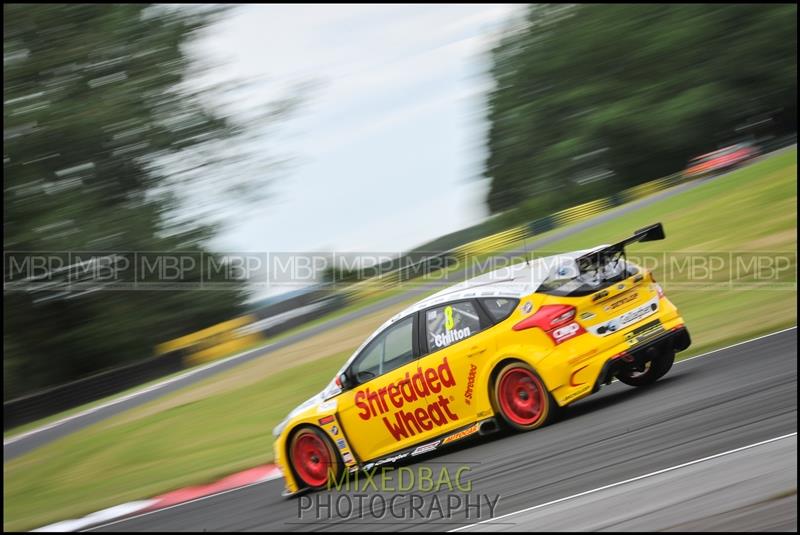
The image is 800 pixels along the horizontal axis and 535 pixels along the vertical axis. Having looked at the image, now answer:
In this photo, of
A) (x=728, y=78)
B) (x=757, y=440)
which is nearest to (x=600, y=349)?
(x=757, y=440)

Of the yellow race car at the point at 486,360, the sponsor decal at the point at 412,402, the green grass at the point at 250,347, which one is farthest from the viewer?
the green grass at the point at 250,347

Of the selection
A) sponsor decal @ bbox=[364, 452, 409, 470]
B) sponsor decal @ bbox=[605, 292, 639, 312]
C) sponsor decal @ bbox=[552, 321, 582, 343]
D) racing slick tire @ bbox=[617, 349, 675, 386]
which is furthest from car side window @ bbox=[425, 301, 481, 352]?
racing slick tire @ bbox=[617, 349, 675, 386]

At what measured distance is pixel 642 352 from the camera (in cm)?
798

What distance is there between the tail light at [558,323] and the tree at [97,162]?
1912cm

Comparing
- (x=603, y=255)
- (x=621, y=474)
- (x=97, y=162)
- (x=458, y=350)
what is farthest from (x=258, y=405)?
(x=97, y=162)

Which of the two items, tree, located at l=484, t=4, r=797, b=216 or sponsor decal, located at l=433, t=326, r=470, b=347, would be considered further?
tree, located at l=484, t=4, r=797, b=216

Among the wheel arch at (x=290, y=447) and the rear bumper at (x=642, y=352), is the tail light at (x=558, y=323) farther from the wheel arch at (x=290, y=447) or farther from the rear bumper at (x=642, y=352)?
the wheel arch at (x=290, y=447)

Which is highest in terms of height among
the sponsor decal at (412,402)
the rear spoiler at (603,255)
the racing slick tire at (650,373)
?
the rear spoiler at (603,255)

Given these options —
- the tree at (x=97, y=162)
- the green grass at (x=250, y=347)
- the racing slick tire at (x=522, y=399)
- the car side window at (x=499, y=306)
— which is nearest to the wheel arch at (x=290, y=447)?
the racing slick tire at (x=522, y=399)

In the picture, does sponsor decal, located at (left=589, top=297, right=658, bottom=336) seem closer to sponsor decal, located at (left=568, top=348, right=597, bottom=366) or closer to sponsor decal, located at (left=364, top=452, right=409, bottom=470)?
sponsor decal, located at (left=568, top=348, right=597, bottom=366)

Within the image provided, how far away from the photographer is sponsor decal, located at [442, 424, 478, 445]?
8.02 metres

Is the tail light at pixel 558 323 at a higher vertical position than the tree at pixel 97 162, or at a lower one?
lower

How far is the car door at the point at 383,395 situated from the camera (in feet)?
27.1

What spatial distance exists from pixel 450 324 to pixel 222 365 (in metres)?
13.2
